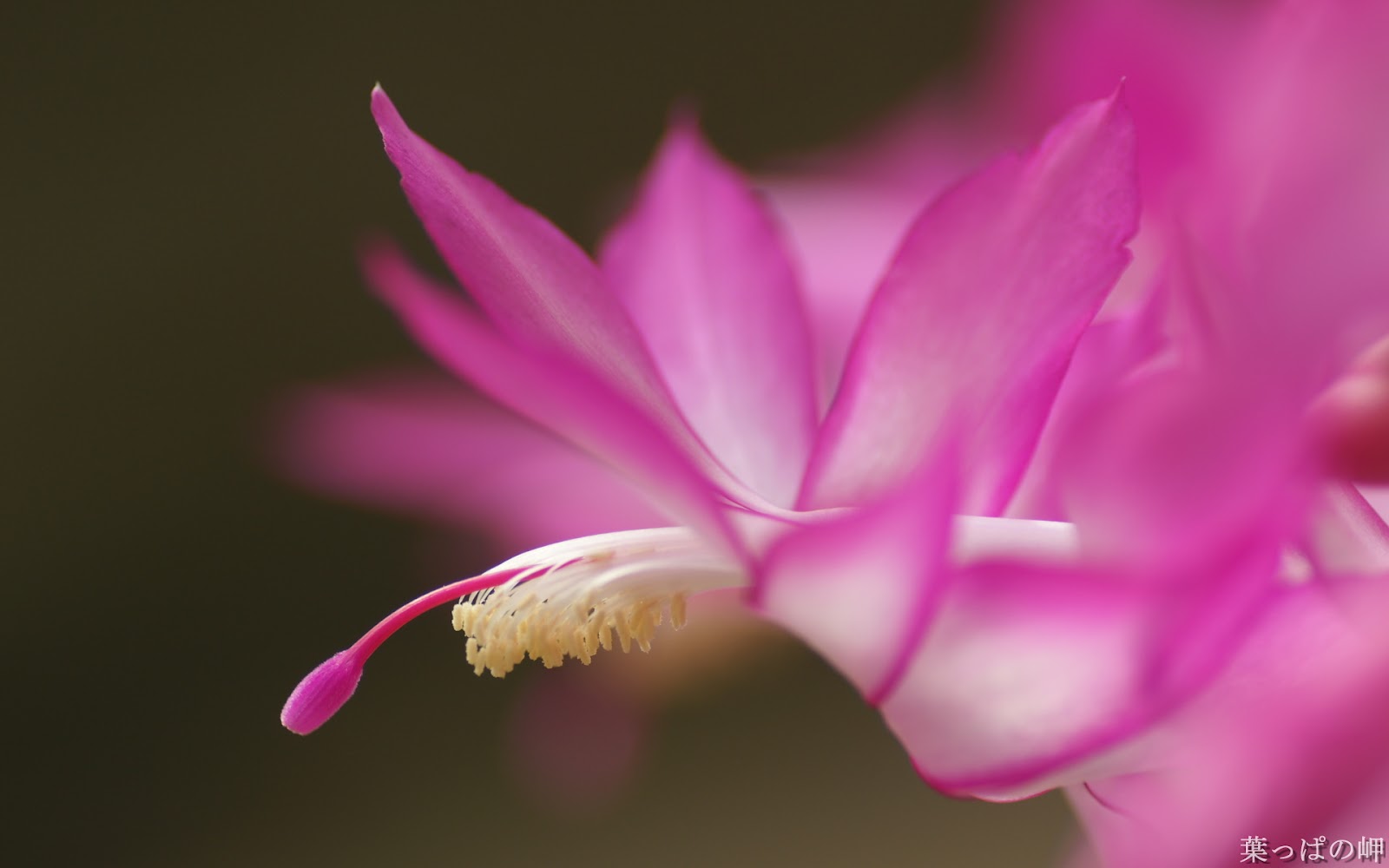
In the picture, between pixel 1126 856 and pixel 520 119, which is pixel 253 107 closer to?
pixel 520 119

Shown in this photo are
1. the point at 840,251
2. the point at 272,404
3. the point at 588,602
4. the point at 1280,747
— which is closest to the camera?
the point at 1280,747

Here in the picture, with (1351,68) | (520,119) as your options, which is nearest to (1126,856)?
(1351,68)

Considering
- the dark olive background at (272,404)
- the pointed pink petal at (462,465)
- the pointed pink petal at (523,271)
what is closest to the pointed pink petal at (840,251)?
the pointed pink petal at (462,465)

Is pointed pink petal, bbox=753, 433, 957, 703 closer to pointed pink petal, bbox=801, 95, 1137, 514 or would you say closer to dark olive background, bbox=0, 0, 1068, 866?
pointed pink petal, bbox=801, 95, 1137, 514

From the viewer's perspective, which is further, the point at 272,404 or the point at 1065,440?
the point at 272,404

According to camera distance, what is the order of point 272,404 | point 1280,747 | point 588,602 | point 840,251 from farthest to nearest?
point 272,404, point 840,251, point 588,602, point 1280,747

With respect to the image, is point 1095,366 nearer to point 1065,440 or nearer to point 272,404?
point 1065,440

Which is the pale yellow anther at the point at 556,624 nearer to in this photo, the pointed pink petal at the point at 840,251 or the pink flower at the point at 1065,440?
the pink flower at the point at 1065,440

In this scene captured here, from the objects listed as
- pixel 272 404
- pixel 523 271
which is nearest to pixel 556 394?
pixel 523 271
